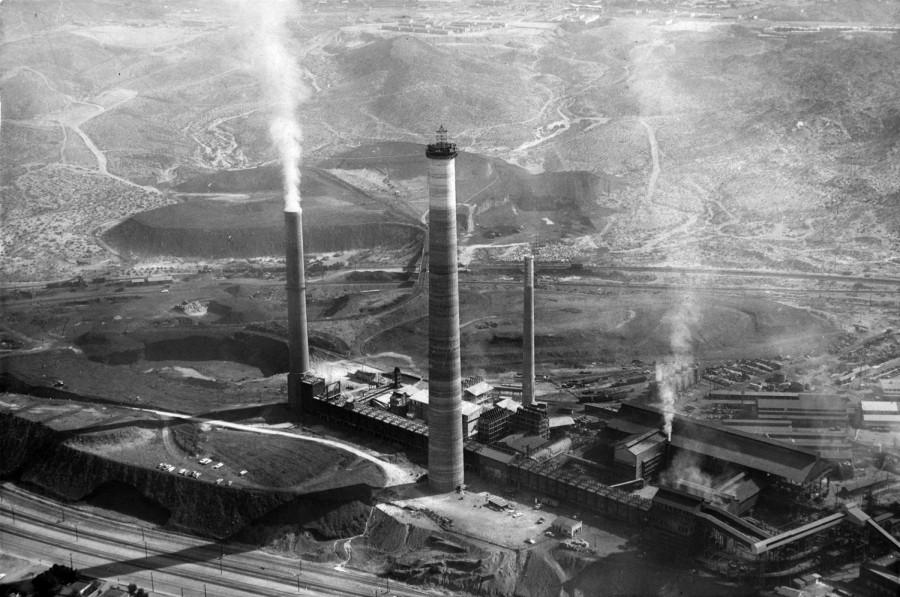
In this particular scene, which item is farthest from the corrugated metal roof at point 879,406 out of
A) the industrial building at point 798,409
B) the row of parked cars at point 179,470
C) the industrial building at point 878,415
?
the row of parked cars at point 179,470

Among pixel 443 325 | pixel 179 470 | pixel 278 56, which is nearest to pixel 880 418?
pixel 443 325

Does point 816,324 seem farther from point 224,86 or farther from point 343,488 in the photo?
point 224,86

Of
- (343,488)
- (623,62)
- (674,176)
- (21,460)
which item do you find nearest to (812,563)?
(343,488)

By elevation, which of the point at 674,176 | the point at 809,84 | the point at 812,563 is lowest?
the point at 812,563

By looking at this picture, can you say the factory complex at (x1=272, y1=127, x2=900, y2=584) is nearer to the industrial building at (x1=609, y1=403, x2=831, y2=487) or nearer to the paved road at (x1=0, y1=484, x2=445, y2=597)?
the industrial building at (x1=609, y1=403, x2=831, y2=487)

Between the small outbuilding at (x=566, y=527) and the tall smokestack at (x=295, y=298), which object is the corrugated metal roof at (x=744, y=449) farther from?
the tall smokestack at (x=295, y=298)
